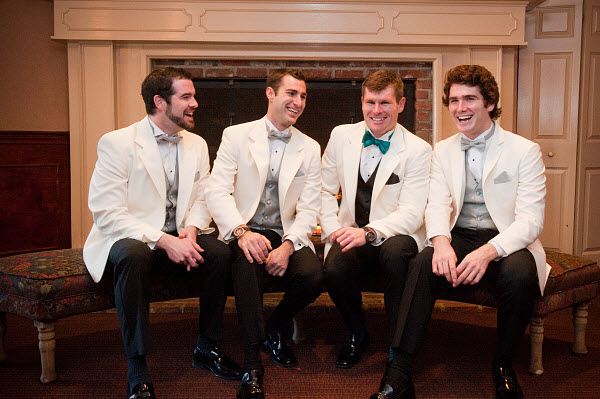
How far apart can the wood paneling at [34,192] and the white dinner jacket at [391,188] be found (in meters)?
2.44

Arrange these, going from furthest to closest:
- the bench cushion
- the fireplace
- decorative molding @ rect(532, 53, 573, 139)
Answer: decorative molding @ rect(532, 53, 573, 139)
the fireplace
the bench cushion

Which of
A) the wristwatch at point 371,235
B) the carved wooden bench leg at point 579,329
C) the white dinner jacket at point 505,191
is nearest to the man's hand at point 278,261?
the wristwatch at point 371,235

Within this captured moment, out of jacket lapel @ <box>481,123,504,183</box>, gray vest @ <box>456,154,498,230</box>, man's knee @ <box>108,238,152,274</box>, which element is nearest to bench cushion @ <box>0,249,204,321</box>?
man's knee @ <box>108,238,152,274</box>

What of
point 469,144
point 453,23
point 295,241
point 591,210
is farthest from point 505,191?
point 591,210

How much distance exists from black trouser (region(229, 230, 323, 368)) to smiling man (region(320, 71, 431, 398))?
95 mm

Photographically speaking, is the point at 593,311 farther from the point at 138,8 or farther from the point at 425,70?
the point at 138,8

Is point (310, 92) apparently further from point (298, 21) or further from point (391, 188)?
point (391, 188)

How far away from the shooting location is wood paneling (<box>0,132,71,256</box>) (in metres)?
4.11

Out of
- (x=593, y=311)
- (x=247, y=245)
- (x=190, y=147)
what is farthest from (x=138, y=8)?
(x=593, y=311)

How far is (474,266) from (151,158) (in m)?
1.47

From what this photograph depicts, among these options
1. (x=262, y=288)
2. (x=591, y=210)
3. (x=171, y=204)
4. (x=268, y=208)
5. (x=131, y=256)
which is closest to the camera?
(x=131, y=256)

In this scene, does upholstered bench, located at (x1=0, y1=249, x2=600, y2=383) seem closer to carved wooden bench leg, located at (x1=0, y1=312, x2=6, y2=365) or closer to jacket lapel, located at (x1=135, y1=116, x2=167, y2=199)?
carved wooden bench leg, located at (x1=0, y1=312, x2=6, y2=365)

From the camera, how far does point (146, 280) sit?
225 cm

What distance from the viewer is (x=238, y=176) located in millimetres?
2760
